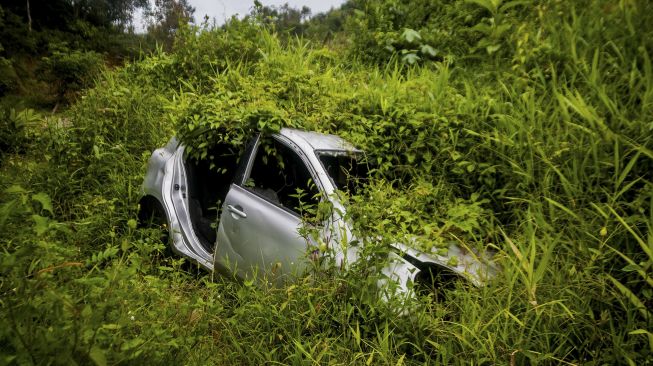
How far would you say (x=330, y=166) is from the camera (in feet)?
9.38

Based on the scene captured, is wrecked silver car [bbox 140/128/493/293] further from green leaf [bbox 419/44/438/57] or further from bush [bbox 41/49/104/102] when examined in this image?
bush [bbox 41/49/104/102]

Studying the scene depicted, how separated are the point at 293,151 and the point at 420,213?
1.04 m

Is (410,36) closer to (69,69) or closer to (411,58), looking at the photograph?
(411,58)

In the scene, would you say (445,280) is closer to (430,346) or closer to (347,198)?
(430,346)

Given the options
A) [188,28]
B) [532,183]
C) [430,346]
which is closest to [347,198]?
[430,346]

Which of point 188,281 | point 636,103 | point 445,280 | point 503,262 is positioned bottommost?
point 188,281

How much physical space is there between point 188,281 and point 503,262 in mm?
2397

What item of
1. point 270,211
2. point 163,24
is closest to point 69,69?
point 163,24

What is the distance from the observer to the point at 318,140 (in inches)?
118

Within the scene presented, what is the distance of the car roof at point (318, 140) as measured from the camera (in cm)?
290

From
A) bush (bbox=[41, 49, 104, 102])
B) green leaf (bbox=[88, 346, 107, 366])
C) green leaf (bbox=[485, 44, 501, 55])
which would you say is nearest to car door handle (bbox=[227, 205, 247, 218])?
green leaf (bbox=[88, 346, 107, 366])

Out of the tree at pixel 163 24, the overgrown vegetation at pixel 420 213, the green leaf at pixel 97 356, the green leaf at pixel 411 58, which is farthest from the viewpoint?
the tree at pixel 163 24

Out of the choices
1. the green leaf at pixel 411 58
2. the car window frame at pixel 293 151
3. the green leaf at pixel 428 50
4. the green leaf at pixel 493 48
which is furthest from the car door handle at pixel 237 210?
the green leaf at pixel 428 50

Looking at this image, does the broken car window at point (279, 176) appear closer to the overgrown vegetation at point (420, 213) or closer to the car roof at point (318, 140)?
the car roof at point (318, 140)
